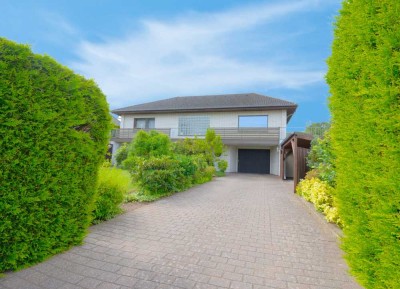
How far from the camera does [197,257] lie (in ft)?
9.82

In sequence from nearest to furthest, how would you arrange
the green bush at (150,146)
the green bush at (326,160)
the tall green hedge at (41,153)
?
the tall green hedge at (41,153) < the green bush at (326,160) < the green bush at (150,146)

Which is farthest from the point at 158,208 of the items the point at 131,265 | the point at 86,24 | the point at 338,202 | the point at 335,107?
the point at 86,24

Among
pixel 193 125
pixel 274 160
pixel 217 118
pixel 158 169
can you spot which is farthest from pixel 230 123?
pixel 158 169

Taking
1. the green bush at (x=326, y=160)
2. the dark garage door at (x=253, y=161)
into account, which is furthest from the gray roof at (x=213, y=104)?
the green bush at (x=326, y=160)

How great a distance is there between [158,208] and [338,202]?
449 cm

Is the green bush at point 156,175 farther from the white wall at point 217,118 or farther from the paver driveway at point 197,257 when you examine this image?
the white wall at point 217,118

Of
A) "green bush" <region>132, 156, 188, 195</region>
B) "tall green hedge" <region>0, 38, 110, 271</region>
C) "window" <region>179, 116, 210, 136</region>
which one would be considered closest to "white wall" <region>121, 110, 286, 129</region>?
"window" <region>179, 116, 210, 136</region>

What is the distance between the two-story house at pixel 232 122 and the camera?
1867 centimetres

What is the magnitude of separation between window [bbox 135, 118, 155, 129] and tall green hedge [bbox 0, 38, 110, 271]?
2029 cm

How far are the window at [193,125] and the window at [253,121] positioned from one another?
344cm

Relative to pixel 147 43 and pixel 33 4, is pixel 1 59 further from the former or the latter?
pixel 147 43

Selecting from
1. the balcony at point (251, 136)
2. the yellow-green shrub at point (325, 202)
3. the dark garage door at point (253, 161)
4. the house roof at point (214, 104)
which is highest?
the house roof at point (214, 104)

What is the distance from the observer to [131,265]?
8.84ft

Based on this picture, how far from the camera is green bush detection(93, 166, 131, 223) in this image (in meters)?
4.39
